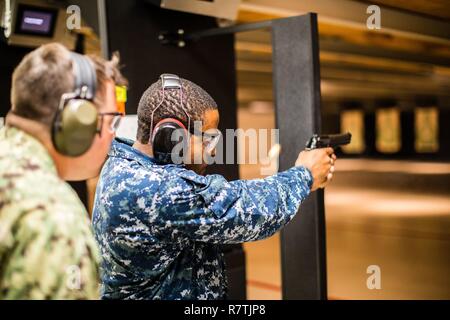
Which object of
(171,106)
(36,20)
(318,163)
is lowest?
(318,163)

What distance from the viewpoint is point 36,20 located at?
267 cm

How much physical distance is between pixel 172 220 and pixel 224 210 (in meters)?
0.13

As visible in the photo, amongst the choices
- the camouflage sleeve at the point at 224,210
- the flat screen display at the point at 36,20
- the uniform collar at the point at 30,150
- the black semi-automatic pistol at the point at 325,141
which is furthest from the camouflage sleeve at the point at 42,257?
the flat screen display at the point at 36,20

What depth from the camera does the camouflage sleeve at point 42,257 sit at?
79 cm

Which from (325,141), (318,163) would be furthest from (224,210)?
(325,141)

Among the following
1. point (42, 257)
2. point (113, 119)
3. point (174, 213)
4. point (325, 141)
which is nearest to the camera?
point (42, 257)

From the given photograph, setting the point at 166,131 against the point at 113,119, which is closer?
the point at 113,119

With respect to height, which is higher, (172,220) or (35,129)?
(35,129)

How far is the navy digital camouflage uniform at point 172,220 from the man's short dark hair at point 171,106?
8 cm

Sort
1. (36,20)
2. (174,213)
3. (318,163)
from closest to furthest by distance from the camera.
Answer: (174,213) → (318,163) → (36,20)

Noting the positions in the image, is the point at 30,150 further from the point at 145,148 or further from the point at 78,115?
the point at 145,148

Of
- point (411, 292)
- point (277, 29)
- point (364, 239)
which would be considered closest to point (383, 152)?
point (364, 239)

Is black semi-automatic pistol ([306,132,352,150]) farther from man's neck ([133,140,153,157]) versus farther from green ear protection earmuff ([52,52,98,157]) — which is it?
green ear protection earmuff ([52,52,98,157])
